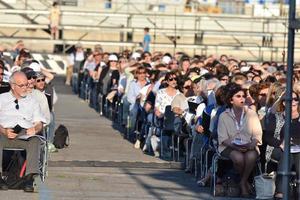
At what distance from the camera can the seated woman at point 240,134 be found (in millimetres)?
15117

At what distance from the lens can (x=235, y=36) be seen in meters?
48.5

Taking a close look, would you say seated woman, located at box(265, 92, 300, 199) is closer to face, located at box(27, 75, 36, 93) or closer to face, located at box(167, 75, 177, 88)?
face, located at box(27, 75, 36, 93)

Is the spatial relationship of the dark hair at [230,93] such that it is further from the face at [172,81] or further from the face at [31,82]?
the face at [172,81]

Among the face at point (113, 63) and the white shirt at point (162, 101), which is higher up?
the face at point (113, 63)

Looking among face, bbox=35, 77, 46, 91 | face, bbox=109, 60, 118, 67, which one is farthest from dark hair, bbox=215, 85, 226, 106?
face, bbox=109, 60, 118, 67

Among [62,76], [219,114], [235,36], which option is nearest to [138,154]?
[219,114]

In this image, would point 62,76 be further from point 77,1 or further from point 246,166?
point 246,166

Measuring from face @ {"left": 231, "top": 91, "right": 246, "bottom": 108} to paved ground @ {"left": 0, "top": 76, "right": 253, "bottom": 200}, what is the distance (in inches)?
43.9

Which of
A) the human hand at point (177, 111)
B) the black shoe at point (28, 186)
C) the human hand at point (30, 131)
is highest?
the human hand at point (177, 111)

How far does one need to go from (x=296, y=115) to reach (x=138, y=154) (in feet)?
17.4

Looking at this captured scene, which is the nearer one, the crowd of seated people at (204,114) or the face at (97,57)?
the crowd of seated people at (204,114)

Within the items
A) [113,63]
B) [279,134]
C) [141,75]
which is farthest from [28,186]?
[113,63]

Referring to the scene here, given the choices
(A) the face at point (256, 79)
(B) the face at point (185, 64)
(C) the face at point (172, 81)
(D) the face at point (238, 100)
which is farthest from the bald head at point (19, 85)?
(B) the face at point (185, 64)

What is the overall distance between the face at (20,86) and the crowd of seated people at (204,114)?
2360mm
